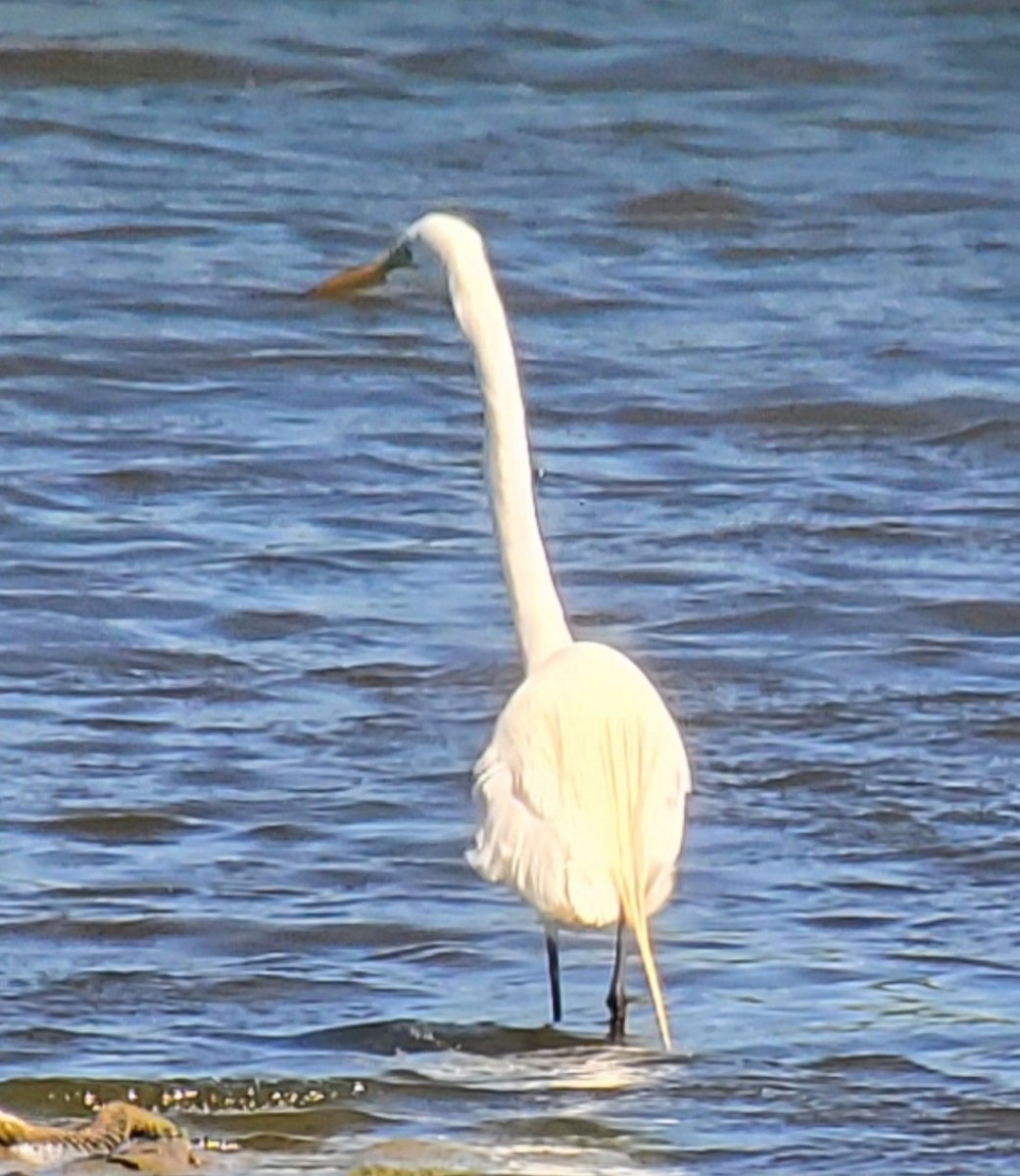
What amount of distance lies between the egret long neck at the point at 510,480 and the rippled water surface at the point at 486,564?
0.53 metres

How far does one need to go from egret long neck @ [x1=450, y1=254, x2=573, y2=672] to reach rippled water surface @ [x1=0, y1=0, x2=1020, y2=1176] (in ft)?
1.74

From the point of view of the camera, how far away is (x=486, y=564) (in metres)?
7.27

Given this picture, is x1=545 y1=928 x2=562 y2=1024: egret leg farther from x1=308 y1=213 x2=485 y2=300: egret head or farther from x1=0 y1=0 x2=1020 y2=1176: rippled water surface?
x1=308 y1=213 x2=485 y2=300: egret head

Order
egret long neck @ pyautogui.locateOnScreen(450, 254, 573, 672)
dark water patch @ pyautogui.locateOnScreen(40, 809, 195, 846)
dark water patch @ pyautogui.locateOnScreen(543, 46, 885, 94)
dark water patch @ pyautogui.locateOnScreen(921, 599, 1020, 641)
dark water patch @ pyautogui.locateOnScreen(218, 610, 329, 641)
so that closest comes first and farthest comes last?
egret long neck @ pyautogui.locateOnScreen(450, 254, 573, 672), dark water patch @ pyautogui.locateOnScreen(40, 809, 195, 846), dark water patch @ pyautogui.locateOnScreen(218, 610, 329, 641), dark water patch @ pyautogui.locateOnScreen(921, 599, 1020, 641), dark water patch @ pyautogui.locateOnScreen(543, 46, 885, 94)

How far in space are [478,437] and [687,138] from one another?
414 centimetres

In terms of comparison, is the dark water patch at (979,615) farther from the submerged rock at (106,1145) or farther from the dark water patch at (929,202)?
the dark water patch at (929,202)

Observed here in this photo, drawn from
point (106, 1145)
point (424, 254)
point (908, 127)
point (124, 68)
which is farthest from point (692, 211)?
point (106, 1145)

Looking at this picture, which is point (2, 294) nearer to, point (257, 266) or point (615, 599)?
point (257, 266)

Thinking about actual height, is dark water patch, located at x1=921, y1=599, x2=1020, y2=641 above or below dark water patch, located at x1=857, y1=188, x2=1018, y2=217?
below

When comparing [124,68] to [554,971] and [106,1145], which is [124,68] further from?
[106,1145]

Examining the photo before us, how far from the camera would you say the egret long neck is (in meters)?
4.99

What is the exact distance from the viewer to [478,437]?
27.5 ft

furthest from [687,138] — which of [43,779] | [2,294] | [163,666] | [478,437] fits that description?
[43,779]

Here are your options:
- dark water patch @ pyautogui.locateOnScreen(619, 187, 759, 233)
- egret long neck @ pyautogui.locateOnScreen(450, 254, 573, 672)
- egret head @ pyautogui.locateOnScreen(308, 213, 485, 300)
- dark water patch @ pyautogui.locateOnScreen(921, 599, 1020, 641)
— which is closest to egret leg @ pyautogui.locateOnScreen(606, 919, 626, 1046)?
egret long neck @ pyautogui.locateOnScreen(450, 254, 573, 672)
